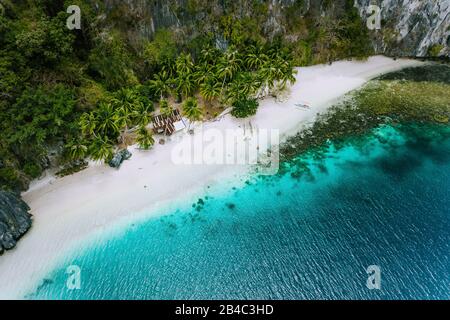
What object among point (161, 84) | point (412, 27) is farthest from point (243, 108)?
point (412, 27)

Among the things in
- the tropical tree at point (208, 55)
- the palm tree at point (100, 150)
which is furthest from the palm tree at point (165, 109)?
the tropical tree at point (208, 55)

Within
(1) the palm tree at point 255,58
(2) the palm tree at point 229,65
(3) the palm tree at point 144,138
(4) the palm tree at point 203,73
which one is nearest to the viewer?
(3) the palm tree at point 144,138

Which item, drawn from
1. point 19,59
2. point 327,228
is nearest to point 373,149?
point 327,228

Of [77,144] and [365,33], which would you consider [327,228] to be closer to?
[77,144]

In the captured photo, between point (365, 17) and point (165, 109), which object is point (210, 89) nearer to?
point (165, 109)

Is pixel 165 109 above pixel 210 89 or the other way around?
the other way around

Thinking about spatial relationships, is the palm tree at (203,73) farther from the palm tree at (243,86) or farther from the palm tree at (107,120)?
the palm tree at (107,120)
